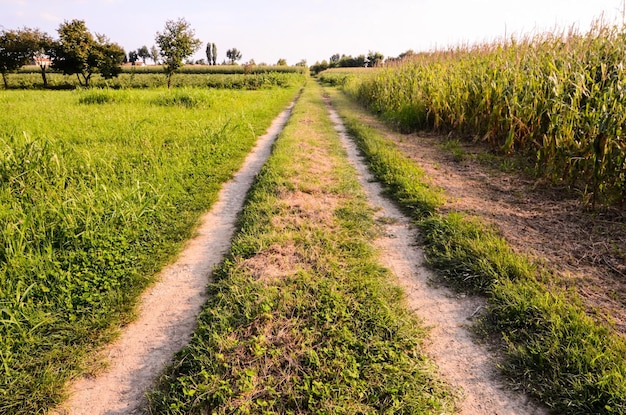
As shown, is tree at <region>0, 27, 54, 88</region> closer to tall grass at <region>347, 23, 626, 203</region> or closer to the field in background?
the field in background

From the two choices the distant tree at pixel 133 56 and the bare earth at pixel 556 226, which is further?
the distant tree at pixel 133 56

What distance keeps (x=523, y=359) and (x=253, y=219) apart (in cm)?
298

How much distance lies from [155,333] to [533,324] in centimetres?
275

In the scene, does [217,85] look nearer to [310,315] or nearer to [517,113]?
[517,113]

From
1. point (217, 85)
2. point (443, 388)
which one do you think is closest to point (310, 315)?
point (443, 388)

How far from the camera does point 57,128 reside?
8.13 m

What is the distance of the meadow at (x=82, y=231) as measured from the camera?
7.54 feet

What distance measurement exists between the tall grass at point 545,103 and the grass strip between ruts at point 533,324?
190 cm

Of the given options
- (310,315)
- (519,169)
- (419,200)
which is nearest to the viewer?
(310,315)

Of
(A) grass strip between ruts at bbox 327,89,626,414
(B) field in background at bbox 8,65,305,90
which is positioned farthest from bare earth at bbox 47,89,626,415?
(B) field in background at bbox 8,65,305,90

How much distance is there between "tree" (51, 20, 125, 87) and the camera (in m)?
33.8

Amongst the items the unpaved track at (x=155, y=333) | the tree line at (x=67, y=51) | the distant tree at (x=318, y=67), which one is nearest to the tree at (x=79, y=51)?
the tree line at (x=67, y=51)

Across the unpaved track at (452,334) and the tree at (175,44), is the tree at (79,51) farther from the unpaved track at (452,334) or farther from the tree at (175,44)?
the unpaved track at (452,334)

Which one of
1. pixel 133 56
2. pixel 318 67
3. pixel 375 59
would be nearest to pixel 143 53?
pixel 133 56
